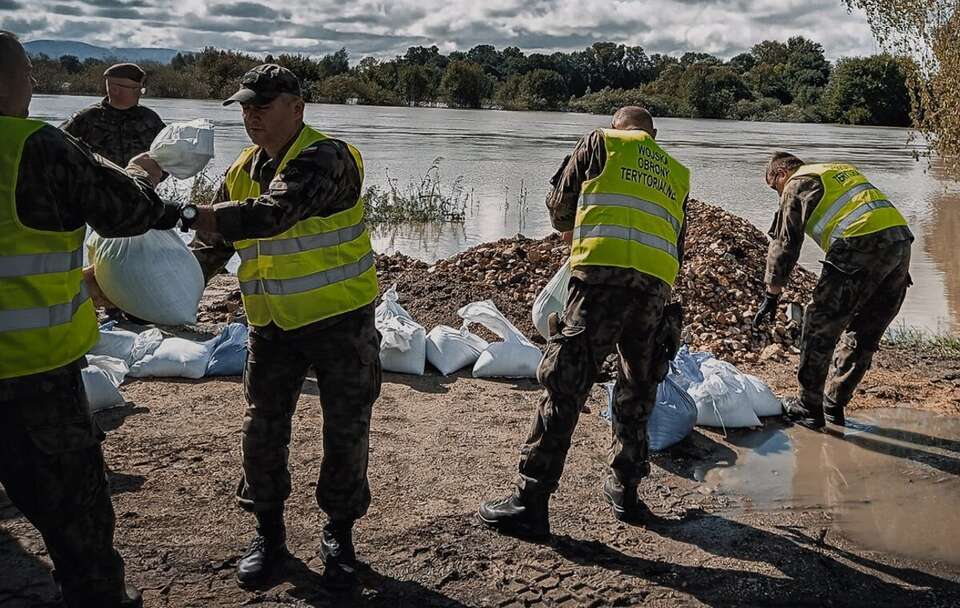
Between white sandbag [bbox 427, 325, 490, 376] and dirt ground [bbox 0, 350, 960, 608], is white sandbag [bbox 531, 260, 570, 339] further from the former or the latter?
dirt ground [bbox 0, 350, 960, 608]

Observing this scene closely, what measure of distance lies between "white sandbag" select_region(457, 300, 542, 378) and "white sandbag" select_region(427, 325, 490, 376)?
8 centimetres

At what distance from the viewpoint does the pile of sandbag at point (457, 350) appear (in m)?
5.62

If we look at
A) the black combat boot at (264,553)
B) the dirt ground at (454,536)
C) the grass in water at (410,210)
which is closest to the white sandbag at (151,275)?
the dirt ground at (454,536)

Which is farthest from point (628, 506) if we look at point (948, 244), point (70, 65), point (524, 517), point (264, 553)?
point (70, 65)

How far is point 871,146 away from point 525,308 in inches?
1347

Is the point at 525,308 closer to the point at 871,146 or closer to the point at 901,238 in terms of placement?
the point at 901,238

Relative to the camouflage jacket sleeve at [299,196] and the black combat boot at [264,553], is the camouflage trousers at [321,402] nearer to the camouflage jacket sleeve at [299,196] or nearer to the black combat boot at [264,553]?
the black combat boot at [264,553]

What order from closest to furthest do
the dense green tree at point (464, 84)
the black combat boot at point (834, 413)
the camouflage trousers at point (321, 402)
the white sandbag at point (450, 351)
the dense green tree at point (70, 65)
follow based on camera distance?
1. the camouflage trousers at point (321, 402)
2. the black combat boot at point (834, 413)
3. the white sandbag at point (450, 351)
4. the dense green tree at point (70, 65)
5. the dense green tree at point (464, 84)

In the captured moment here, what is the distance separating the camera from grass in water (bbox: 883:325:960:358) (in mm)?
6820

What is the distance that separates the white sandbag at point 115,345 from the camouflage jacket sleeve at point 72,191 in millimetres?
3158

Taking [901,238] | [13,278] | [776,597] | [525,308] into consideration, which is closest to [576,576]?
[776,597]

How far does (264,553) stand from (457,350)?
2.73m

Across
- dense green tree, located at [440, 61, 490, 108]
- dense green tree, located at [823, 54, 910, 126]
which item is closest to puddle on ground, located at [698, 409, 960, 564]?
dense green tree, located at [823, 54, 910, 126]

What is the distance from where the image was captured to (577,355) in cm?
353
